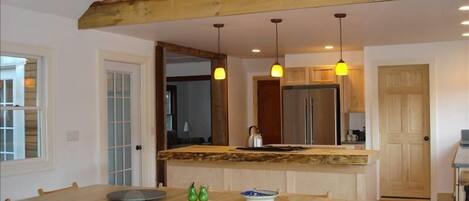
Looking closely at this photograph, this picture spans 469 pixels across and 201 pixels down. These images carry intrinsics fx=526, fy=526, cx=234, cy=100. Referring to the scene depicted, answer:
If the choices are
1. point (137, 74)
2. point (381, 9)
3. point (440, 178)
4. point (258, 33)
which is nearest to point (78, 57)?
point (137, 74)

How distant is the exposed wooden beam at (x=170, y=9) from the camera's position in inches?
179

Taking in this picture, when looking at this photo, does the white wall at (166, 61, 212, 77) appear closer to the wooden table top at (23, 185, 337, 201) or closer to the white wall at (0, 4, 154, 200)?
the white wall at (0, 4, 154, 200)

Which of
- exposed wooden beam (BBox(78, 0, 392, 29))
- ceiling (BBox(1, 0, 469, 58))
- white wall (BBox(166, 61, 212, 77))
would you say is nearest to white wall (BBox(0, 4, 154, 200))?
ceiling (BBox(1, 0, 469, 58))

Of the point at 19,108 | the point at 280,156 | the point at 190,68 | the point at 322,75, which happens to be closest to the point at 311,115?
the point at 322,75

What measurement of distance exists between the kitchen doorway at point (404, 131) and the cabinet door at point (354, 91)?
13.2 inches

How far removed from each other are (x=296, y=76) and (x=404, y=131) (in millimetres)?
1827

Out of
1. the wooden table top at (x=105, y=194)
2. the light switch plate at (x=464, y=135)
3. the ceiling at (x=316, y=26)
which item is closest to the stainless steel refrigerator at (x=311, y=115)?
the ceiling at (x=316, y=26)

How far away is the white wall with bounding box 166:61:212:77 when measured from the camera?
33.8ft

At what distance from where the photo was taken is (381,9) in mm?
4625

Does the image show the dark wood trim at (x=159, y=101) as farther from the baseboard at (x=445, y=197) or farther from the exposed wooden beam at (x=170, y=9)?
the baseboard at (x=445, y=197)

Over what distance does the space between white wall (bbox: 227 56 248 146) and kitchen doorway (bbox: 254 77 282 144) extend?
1.11 ft

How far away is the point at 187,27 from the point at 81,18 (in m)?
1.09

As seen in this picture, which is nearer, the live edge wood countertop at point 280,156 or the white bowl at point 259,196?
the white bowl at point 259,196

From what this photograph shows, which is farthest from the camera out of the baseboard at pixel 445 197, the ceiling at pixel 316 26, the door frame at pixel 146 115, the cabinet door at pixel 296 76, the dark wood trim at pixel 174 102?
the dark wood trim at pixel 174 102
